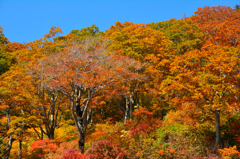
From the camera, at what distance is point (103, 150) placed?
27.7 ft

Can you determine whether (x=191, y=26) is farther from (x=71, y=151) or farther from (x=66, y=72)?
(x=71, y=151)

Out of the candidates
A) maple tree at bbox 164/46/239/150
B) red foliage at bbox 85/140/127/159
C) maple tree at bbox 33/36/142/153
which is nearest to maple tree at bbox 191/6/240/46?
maple tree at bbox 164/46/239/150

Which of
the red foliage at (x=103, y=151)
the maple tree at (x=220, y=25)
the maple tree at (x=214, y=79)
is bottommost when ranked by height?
the red foliage at (x=103, y=151)

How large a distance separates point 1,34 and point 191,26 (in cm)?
2853

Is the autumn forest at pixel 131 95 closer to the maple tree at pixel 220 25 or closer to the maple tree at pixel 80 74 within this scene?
the maple tree at pixel 80 74

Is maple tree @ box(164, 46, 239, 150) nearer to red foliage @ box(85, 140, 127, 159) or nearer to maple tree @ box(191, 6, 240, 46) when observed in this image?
red foliage @ box(85, 140, 127, 159)

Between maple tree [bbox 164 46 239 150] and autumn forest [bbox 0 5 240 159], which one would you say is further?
autumn forest [bbox 0 5 240 159]

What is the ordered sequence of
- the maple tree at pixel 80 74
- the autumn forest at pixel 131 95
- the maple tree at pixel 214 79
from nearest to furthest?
the maple tree at pixel 214 79 < the autumn forest at pixel 131 95 < the maple tree at pixel 80 74

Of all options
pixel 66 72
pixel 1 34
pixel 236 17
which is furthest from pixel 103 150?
pixel 236 17

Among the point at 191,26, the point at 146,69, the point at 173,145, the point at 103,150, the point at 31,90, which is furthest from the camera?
the point at 191,26

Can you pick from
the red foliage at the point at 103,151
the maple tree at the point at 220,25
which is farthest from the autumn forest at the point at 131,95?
the maple tree at the point at 220,25

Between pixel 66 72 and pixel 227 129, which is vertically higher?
pixel 66 72

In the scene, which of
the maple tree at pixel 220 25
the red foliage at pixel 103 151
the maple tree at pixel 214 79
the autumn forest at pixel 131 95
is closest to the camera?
the red foliage at pixel 103 151

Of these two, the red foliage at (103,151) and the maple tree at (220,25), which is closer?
the red foliage at (103,151)
